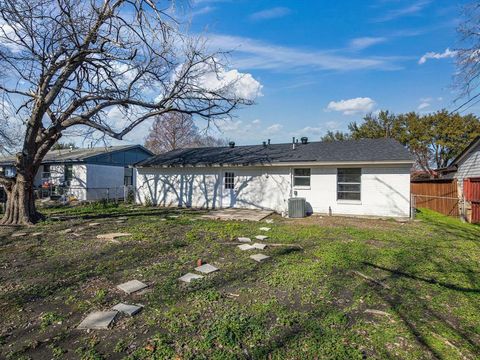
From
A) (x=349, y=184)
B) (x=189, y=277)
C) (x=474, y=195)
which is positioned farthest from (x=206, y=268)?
(x=474, y=195)

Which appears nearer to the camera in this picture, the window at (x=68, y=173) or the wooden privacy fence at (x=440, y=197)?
the wooden privacy fence at (x=440, y=197)

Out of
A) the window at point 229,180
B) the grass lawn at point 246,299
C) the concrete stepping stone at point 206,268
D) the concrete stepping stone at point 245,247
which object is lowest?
the grass lawn at point 246,299

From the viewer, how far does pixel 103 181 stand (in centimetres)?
2134

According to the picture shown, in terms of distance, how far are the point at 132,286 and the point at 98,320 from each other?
1028 mm

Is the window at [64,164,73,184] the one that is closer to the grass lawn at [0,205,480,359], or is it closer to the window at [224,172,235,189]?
the window at [224,172,235,189]

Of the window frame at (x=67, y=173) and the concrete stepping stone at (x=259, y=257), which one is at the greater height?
the window frame at (x=67, y=173)

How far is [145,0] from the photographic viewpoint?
7.40 metres

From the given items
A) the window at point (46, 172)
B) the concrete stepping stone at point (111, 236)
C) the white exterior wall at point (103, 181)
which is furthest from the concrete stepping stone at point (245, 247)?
the window at point (46, 172)

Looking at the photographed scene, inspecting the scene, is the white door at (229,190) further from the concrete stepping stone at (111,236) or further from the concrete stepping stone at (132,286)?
the concrete stepping stone at (132,286)

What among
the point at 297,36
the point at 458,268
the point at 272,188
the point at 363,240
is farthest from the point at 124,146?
the point at 458,268

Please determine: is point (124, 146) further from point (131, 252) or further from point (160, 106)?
point (131, 252)

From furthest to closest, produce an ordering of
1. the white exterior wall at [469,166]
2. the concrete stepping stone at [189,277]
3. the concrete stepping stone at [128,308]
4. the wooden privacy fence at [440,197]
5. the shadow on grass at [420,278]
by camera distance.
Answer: the wooden privacy fence at [440,197]
the white exterior wall at [469,166]
the concrete stepping stone at [189,277]
the shadow on grass at [420,278]
the concrete stepping stone at [128,308]

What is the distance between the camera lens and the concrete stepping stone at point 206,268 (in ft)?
16.8

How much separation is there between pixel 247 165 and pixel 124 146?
14.2 meters
